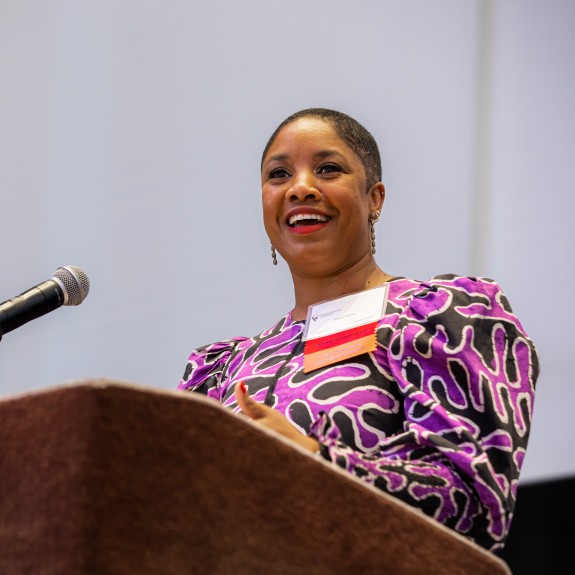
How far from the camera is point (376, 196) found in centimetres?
210

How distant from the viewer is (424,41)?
9.94 feet

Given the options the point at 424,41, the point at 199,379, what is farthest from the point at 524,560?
the point at 424,41

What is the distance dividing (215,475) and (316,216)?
3.58ft

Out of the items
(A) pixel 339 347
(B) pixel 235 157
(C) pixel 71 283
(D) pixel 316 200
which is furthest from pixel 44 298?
(B) pixel 235 157

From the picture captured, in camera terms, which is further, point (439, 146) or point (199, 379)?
point (439, 146)

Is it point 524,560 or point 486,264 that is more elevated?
point 486,264

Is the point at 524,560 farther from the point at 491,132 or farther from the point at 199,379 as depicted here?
the point at 491,132

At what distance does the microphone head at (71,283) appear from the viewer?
1.58 meters

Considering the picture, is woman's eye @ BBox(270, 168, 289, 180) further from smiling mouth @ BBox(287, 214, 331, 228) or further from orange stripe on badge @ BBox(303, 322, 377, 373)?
orange stripe on badge @ BBox(303, 322, 377, 373)

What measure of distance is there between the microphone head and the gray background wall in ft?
3.56

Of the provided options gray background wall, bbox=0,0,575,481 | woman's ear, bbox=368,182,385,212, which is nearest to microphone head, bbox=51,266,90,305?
woman's ear, bbox=368,182,385,212

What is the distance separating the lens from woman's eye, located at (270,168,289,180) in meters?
2.03

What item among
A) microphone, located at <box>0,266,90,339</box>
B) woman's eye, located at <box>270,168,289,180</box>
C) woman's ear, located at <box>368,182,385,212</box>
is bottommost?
microphone, located at <box>0,266,90,339</box>

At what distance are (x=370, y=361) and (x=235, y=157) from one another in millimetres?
1380
